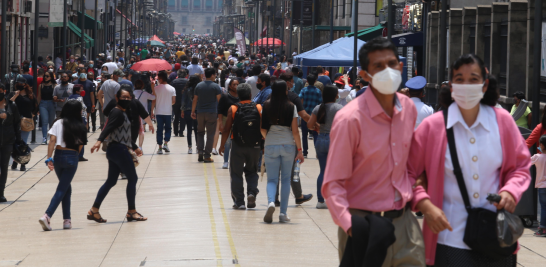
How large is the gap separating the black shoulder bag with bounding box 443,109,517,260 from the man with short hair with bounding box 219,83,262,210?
6506mm

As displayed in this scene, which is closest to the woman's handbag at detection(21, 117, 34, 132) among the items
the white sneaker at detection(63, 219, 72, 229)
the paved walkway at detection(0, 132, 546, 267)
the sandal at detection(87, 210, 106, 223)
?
the paved walkway at detection(0, 132, 546, 267)

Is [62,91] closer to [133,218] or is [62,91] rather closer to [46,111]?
[46,111]

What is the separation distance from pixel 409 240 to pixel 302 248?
4271 mm

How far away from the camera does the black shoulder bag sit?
420 centimetres

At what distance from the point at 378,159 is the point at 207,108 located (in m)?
12.5

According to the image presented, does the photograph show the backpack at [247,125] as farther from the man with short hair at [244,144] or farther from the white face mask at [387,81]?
the white face mask at [387,81]

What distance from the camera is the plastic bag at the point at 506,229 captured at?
417cm

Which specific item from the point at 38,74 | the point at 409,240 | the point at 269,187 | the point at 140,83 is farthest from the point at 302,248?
the point at 38,74

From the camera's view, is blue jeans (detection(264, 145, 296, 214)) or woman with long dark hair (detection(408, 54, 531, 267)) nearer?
woman with long dark hair (detection(408, 54, 531, 267))

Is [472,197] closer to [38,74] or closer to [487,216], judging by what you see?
[487,216]

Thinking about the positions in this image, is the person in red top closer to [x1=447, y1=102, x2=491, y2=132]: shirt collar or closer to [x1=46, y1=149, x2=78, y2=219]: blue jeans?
[x1=46, y1=149, x2=78, y2=219]: blue jeans

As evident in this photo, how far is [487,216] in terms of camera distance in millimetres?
4199

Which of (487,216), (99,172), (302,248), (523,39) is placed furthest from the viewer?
(523,39)

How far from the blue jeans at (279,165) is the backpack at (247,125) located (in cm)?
74
